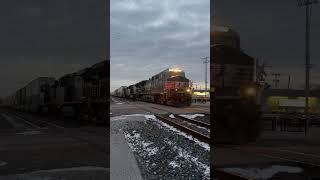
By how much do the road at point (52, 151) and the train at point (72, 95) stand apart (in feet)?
0.85

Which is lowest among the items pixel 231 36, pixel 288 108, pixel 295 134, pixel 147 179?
pixel 147 179

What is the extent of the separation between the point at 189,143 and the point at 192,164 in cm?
382

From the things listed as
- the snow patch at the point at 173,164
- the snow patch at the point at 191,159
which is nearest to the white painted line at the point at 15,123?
the snow patch at the point at 191,159

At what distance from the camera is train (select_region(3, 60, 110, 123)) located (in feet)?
21.9

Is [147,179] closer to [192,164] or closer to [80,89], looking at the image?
[192,164]

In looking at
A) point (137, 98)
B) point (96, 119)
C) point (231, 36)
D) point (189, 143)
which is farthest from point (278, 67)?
point (137, 98)

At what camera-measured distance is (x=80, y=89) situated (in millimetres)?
7004

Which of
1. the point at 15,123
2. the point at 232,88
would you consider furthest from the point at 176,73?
the point at 15,123

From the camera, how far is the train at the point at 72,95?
21.9 feet

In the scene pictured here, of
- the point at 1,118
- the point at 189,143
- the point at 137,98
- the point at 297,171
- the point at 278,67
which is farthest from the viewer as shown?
the point at 137,98

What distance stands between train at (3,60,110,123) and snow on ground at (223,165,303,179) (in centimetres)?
291

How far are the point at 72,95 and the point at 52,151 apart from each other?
99cm

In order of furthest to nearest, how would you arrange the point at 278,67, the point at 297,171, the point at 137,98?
the point at 137,98, the point at 297,171, the point at 278,67

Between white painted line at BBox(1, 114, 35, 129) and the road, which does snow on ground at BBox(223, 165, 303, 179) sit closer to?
the road
